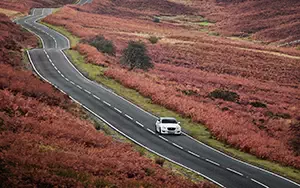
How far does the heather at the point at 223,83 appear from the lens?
31.5m

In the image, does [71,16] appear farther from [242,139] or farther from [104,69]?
[242,139]

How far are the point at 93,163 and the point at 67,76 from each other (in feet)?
89.0

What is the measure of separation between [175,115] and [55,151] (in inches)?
742

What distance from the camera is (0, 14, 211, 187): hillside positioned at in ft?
49.4

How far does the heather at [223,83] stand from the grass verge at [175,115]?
1.90 ft

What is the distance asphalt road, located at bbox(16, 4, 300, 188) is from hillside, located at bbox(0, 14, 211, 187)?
3.21m

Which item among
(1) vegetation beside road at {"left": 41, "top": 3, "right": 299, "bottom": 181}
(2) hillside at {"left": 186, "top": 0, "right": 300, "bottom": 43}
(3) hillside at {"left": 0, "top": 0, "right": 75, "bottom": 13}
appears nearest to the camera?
(1) vegetation beside road at {"left": 41, "top": 3, "right": 299, "bottom": 181}

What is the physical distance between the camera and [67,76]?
144 ft

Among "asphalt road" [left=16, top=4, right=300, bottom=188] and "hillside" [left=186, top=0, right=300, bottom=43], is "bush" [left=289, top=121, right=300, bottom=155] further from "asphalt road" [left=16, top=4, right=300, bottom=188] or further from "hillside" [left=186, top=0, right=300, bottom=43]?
"hillside" [left=186, top=0, right=300, bottom=43]

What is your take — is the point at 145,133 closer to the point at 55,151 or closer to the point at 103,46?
the point at 55,151

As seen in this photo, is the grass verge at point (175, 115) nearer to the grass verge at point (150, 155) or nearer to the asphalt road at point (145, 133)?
the asphalt road at point (145, 133)

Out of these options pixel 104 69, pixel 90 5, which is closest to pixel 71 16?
pixel 90 5

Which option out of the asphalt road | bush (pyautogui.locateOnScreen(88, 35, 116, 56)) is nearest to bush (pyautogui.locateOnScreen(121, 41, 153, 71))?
bush (pyautogui.locateOnScreen(88, 35, 116, 56))

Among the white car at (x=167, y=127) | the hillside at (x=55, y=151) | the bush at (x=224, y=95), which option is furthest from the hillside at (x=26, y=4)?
the white car at (x=167, y=127)
